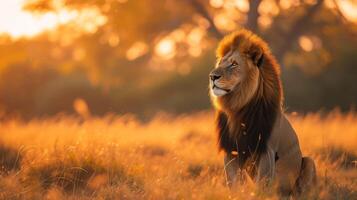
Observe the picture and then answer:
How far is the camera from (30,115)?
23312 mm

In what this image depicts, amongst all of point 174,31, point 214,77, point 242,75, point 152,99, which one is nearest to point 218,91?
point 214,77

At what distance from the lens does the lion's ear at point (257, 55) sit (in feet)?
17.3

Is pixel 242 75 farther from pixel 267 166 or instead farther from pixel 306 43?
pixel 306 43

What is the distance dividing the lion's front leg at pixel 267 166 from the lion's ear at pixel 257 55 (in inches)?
28.2

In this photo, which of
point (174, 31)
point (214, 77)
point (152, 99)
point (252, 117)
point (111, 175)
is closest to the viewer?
point (214, 77)

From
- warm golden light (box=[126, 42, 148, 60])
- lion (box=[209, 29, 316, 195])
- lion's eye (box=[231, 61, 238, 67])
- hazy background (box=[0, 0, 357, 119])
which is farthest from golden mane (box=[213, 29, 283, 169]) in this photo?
warm golden light (box=[126, 42, 148, 60])

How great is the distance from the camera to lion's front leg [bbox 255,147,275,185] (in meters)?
5.10

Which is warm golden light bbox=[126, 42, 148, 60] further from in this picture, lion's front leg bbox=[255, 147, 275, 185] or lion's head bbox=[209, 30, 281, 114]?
lion's front leg bbox=[255, 147, 275, 185]

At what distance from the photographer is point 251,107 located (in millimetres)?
5254

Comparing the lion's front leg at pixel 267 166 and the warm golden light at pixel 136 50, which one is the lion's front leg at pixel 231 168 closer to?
the lion's front leg at pixel 267 166

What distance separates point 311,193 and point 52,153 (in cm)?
255

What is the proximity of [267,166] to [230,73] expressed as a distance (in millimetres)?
792

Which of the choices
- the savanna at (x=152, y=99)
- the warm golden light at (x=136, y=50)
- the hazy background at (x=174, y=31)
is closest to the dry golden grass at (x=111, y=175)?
the savanna at (x=152, y=99)

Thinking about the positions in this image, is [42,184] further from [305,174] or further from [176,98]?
[176,98]
